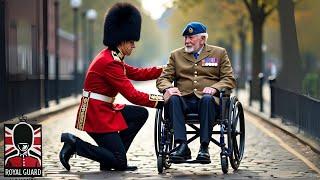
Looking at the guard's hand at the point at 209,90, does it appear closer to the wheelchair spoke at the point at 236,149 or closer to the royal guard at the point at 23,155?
the wheelchair spoke at the point at 236,149

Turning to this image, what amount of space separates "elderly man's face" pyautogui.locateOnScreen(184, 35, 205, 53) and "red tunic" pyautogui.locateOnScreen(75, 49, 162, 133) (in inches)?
31.5

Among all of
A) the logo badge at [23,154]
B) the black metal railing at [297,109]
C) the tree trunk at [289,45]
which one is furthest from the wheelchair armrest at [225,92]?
the tree trunk at [289,45]

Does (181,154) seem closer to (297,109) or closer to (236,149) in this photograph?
(236,149)

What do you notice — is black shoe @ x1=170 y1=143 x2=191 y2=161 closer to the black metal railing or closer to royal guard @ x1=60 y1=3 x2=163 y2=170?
royal guard @ x1=60 y1=3 x2=163 y2=170

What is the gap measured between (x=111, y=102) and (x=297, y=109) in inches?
248

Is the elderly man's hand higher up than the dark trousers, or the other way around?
the elderly man's hand

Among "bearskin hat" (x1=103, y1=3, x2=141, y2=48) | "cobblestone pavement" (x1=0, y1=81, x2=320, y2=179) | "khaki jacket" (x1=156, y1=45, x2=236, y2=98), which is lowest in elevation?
"cobblestone pavement" (x1=0, y1=81, x2=320, y2=179)

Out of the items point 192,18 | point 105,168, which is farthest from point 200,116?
point 192,18

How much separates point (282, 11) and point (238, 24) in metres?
24.7

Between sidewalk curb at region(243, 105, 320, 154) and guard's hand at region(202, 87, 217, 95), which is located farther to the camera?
sidewalk curb at region(243, 105, 320, 154)

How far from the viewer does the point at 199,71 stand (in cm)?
992

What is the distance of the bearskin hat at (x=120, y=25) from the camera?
9.84 metres

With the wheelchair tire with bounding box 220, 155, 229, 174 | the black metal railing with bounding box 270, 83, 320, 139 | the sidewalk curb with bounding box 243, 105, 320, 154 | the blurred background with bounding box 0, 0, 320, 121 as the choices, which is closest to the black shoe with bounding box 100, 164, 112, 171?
the wheelchair tire with bounding box 220, 155, 229, 174

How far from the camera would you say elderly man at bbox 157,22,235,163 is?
30.8 ft
